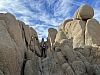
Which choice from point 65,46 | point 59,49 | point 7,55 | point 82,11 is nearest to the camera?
point 7,55

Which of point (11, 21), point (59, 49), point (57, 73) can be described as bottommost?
point (57, 73)

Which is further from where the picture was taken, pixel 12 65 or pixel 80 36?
pixel 80 36

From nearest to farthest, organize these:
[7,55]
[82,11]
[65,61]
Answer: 1. [7,55]
2. [65,61]
3. [82,11]

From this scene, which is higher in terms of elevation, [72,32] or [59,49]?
[72,32]

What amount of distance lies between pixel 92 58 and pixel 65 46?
330 cm

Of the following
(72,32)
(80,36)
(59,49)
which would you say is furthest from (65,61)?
(72,32)

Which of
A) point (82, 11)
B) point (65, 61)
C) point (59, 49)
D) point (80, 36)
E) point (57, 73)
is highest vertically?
point (82, 11)

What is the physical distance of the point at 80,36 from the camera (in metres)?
24.7

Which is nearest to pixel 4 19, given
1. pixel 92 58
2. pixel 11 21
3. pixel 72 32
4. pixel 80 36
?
pixel 11 21

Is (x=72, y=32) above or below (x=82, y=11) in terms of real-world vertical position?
below

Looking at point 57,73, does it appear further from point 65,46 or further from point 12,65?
point 12,65

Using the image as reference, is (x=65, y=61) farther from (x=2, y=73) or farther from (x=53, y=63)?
(x=2, y=73)

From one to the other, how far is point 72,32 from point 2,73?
20124mm

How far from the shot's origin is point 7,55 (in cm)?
1109
